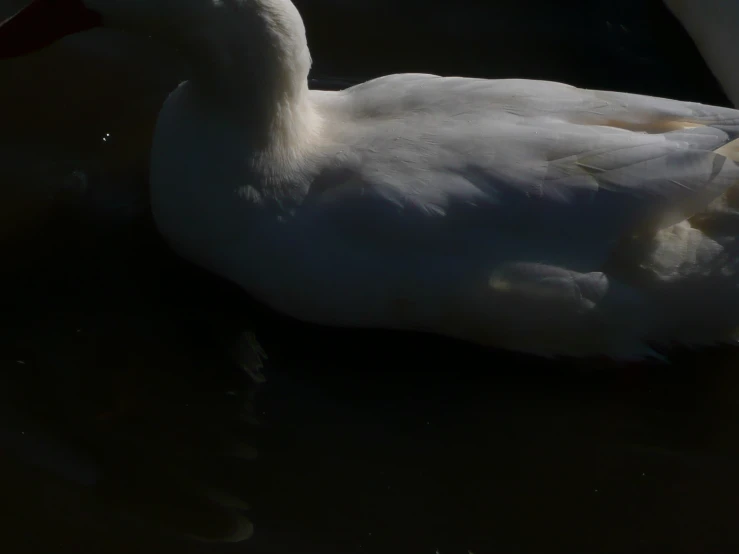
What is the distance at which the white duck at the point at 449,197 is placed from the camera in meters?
3.70

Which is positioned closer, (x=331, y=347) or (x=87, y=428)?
(x=87, y=428)

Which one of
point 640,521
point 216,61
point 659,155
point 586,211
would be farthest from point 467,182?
point 640,521

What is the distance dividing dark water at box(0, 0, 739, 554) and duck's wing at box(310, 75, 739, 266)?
1.93 ft

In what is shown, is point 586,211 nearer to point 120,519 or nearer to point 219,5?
point 219,5

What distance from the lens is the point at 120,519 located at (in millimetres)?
3330

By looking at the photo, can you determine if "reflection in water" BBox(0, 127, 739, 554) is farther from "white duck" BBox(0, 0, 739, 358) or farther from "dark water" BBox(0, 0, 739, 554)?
"white duck" BBox(0, 0, 739, 358)

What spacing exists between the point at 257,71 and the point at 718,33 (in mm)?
2646

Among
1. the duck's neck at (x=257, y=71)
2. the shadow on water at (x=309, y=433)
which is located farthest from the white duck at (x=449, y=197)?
the shadow on water at (x=309, y=433)

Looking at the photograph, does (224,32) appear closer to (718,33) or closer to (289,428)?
(289,428)

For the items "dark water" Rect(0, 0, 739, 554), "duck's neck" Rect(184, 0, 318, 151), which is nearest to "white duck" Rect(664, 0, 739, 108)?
"dark water" Rect(0, 0, 739, 554)

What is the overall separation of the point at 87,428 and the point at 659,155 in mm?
2176

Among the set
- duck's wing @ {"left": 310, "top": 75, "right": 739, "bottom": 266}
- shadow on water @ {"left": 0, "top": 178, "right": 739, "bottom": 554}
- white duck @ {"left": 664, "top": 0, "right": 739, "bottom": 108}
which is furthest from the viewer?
white duck @ {"left": 664, "top": 0, "right": 739, "bottom": 108}

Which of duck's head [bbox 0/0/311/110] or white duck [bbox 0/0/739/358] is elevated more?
duck's head [bbox 0/0/311/110]

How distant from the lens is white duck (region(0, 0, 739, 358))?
3701mm
